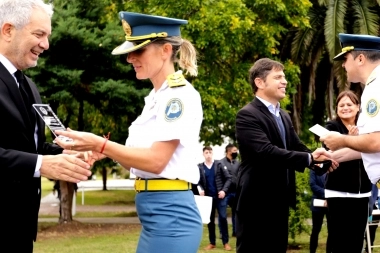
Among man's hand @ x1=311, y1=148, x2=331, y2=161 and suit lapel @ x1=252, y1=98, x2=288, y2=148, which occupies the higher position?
suit lapel @ x1=252, y1=98, x2=288, y2=148

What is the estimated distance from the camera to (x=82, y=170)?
12.7ft

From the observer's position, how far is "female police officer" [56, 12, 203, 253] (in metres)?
4.10

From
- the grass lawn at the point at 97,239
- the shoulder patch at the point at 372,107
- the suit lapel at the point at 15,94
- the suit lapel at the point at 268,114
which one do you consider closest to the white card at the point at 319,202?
the grass lawn at the point at 97,239

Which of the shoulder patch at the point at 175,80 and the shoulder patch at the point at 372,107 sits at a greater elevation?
the shoulder patch at the point at 175,80

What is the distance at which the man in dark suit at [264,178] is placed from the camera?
641 cm

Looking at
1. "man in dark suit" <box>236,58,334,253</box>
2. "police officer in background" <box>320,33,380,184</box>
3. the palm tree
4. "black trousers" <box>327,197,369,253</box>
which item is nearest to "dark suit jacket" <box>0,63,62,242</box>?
"police officer in background" <box>320,33,380,184</box>

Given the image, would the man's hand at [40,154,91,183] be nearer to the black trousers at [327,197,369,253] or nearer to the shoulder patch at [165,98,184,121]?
the shoulder patch at [165,98,184,121]

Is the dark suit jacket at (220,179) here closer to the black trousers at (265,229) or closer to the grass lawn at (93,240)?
the grass lawn at (93,240)

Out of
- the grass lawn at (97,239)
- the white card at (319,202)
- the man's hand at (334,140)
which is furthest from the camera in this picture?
the grass lawn at (97,239)

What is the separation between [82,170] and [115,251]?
11.4 m

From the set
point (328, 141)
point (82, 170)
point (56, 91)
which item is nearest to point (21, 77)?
point (82, 170)

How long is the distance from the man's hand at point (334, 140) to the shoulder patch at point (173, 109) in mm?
1743

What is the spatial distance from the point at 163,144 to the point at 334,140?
6.15 feet

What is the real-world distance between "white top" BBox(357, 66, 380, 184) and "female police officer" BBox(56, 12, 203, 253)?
1.47m
